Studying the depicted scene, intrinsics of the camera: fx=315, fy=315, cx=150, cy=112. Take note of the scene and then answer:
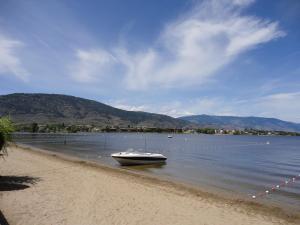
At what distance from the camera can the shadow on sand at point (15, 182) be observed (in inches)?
577

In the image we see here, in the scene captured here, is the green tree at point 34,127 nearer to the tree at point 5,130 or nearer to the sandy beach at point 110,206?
the sandy beach at point 110,206

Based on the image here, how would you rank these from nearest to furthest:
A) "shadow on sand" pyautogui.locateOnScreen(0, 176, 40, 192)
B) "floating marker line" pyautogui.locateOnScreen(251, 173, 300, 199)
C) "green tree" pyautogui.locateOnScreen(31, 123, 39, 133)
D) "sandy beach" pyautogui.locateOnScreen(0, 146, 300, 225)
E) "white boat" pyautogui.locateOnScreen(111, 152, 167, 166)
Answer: "sandy beach" pyautogui.locateOnScreen(0, 146, 300, 225) → "shadow on sand" pyautogui.locateOnScreen(0, 176, 40, 192) → "floating marker line" pyautogui.locateOnScreen(251, 173, 300, 199) → "white boat" pyautogui.locateOnScreen(111, 152, 167, 166) → "green tree" pyautogui.locateOnScreen(31, 123, 39, 133)

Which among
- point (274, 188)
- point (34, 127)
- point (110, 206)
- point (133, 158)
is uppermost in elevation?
point (34, 127)

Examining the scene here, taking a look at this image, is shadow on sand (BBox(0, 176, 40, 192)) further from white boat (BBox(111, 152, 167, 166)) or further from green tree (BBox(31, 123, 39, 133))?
green tree (BBox(31, 123, 39, 133))

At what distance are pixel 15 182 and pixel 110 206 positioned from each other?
251 inches

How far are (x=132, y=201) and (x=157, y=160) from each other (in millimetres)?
22689

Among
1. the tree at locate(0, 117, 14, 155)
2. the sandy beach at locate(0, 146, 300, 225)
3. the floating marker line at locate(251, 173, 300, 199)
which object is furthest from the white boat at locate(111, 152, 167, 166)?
the tree at locate(0, 117, 14, 155)

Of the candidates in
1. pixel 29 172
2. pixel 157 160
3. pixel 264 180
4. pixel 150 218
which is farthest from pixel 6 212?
pixel 157 160

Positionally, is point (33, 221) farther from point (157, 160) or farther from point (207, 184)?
point (157, 160)

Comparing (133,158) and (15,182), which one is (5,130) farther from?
(133,158)

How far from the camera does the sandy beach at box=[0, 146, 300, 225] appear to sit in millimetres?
10742

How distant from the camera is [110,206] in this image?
1248cm

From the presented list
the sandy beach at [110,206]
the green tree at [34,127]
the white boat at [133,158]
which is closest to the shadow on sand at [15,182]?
the sandy beach at [110,206]

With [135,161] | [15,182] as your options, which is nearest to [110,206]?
[15,182]
